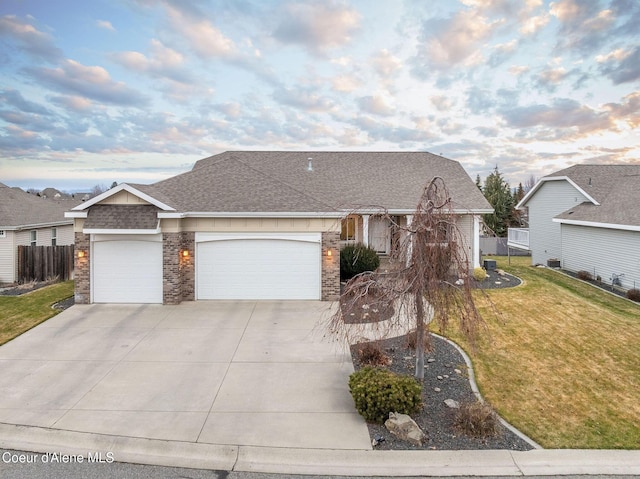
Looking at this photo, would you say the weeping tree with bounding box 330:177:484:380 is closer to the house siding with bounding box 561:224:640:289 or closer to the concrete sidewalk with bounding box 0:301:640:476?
the concrete sidewalk with bounding box 0:301:640:476

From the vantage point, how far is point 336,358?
29.3 ft

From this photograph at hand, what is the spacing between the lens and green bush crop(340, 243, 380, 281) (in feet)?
50.5

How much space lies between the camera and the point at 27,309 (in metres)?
12.9

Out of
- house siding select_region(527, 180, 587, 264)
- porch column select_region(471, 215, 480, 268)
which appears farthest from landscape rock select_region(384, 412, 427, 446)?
house siding select_region(527, 180, 587, 264)

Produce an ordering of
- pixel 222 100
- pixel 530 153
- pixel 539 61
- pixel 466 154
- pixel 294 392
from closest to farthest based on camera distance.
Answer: pixel 294 392 < pixel 539 61 < pixel 222 100 < pixel 466 154 < pixel 530 153

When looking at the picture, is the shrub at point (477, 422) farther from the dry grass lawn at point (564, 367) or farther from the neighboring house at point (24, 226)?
the neighboring house at point (24, 226)

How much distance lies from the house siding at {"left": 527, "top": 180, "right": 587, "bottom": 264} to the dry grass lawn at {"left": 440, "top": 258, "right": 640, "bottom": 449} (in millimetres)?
8309

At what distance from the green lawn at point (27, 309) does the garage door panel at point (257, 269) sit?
5.08m

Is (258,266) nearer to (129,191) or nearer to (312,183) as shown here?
(129,191)

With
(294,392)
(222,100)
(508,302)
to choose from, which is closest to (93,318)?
(294,392)

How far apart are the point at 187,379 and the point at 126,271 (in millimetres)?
7371

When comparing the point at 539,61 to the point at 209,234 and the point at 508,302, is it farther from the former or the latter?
the point at 209,234

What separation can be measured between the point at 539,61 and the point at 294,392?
19.1m

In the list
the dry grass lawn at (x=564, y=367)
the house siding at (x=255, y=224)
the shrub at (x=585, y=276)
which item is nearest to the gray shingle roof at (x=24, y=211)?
the house siding at (x=255, y=224)
